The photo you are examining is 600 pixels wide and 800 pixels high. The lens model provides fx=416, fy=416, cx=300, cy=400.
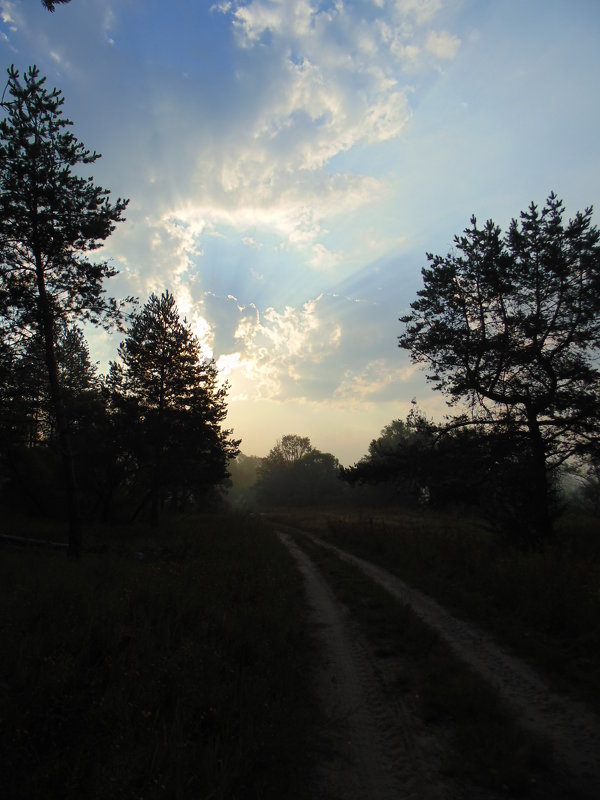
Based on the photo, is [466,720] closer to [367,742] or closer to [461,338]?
[367,742]

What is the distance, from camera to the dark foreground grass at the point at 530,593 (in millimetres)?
6664

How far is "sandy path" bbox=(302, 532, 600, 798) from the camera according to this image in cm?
416

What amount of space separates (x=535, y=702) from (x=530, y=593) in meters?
4.49

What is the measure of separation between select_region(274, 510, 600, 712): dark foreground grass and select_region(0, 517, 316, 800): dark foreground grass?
12.8 feet

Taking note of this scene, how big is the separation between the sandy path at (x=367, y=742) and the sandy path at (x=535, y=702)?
130 cm

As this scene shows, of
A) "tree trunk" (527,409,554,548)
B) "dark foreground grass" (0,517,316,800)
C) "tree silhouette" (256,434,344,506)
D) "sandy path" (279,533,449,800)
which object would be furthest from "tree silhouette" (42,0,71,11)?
"tree silhouette" (256,434,344,506)

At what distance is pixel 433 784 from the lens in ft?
12.7

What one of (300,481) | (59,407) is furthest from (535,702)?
(300,481)

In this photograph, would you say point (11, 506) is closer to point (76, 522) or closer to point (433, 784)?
point (76, 522)

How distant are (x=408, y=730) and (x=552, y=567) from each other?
726 cm

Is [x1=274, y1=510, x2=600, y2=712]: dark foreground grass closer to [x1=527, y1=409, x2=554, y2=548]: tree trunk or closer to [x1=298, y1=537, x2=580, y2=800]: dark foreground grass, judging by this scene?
[x1=527, y1=409, x2=554, y2=548]: tree trunk

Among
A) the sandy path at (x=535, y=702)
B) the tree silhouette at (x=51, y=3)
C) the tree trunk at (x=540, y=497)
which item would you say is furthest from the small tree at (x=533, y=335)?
the tree silhouette at (x=51, y=3)

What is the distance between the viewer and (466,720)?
4902mm

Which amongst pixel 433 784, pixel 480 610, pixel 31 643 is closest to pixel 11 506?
pixel 31 643
